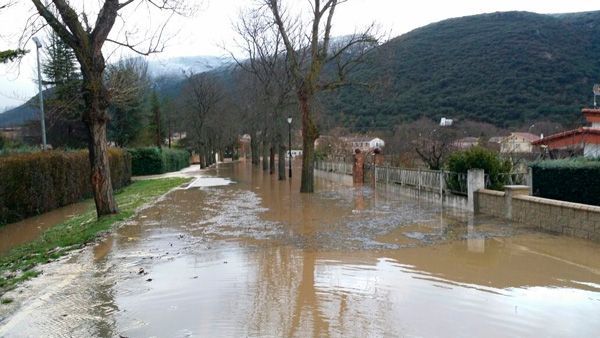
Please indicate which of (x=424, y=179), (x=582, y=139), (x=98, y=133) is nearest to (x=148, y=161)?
(x=424, y=179)

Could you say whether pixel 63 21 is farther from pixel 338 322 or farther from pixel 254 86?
pixel 254 86

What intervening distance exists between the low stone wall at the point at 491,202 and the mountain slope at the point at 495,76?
39.5 metres

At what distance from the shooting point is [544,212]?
11.8 m

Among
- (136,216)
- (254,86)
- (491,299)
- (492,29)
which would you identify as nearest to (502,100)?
(492,29)

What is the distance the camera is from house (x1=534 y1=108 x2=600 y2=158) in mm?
24281

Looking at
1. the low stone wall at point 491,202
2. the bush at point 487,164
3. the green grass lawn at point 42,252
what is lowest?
the green grass lawn at point 42,252

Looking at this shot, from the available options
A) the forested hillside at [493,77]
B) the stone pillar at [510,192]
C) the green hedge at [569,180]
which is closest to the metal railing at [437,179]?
the green hedge at [569,180]

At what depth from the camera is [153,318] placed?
587 cm

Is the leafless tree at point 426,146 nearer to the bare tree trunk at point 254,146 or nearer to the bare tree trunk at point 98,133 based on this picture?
the bare tree trunk at point 98,133

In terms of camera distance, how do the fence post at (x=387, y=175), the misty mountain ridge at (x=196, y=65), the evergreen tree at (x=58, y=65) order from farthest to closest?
1. the evergreen tree at (x=58, y=65)
2. the misty mountain ridge at (x=196, y=65)
3. the fence post at (x=387, y=175)

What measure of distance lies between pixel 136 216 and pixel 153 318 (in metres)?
10.5

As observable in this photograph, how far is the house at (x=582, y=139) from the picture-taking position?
24281 mm

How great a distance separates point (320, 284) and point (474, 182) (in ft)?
30.8

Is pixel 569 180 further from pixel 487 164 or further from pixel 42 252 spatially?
pixel 42 252
